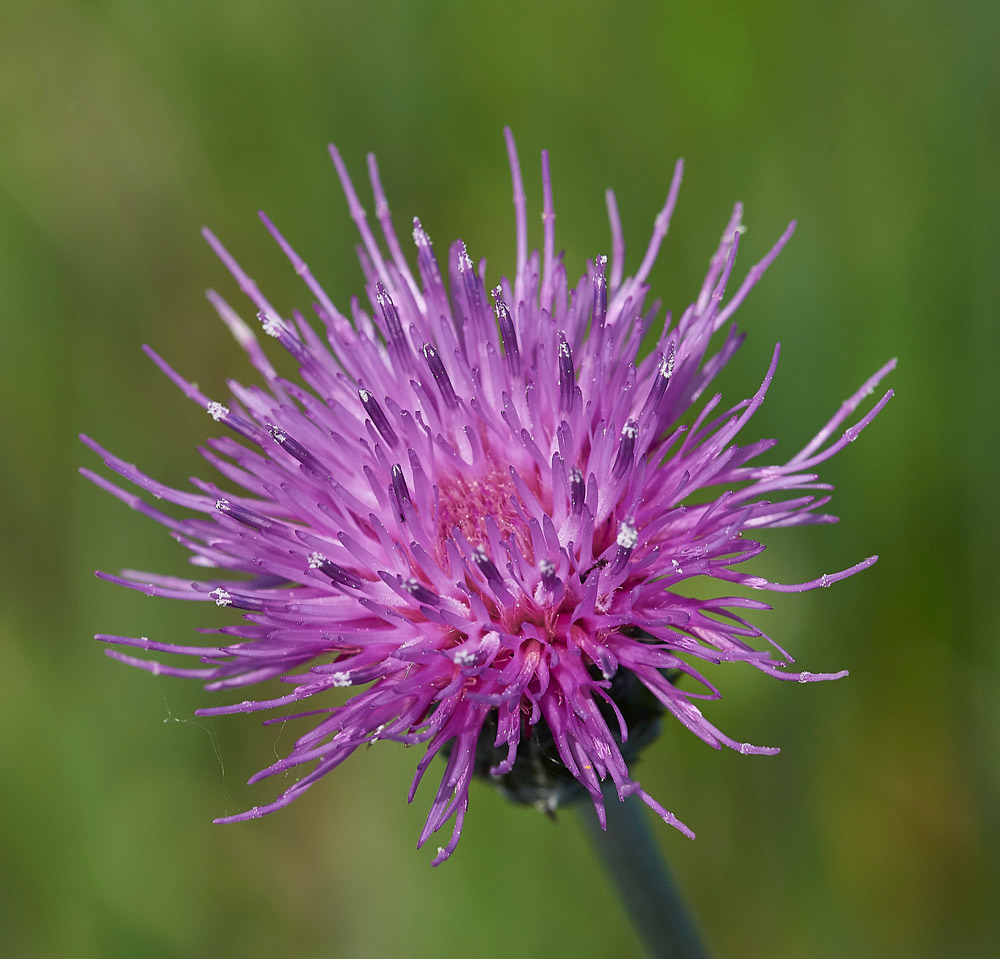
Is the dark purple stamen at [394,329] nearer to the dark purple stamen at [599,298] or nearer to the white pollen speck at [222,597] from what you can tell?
the dark purple stamen at [599,298]

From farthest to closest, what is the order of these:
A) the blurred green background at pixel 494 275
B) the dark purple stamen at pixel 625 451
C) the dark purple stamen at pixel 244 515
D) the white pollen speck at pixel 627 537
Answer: the blurred green background at pixel 494 275 → the dark purple stamen at pixel 244 515 → the dark purple stamen at pixel 625 451 → the white pollen speck at pixel 627 537

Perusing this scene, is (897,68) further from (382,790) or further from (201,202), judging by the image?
(382,790)

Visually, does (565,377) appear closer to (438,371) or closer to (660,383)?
(660,383)

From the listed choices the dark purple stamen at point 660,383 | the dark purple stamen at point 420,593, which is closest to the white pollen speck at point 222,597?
the dark purple stamen at point 420,593

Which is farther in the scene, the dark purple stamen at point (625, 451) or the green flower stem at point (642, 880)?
the green flower stem at point (642, 880)

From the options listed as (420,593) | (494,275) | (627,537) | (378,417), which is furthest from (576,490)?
(494,275)

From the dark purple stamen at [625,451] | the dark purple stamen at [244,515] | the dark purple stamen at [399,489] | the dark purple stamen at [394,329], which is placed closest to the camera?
the dark purple stamen at [625,451]

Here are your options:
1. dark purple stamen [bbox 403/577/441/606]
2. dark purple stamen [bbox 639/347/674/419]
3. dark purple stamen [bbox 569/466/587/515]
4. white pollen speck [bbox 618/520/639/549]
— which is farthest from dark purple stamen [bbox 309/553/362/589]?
dark purple stamen [bbox 639/347/674/419]
